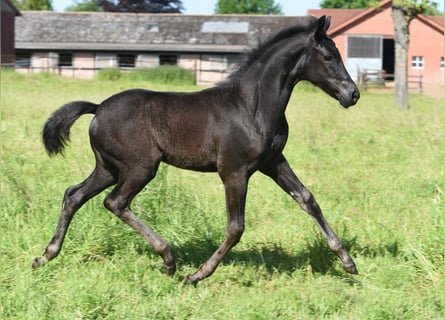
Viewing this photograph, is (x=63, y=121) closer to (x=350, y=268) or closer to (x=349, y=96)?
(x=349, y=96)

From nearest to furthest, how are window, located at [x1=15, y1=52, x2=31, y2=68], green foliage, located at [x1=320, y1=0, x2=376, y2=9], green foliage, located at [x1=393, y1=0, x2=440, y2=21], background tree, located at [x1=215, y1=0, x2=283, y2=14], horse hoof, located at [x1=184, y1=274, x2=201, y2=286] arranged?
horse hoof, located at [x1=184, y1=274, x2=201, y2=286] < green foliage, located at [x1=393, y1=0, x2=440, y2=21] < window, located at [x1=15, y1=52, x2=31, y2=68] < green foliage, located at [x1=320, y1=0, x2=376, y2=9] < background tree, located at [x1=215, y1=0, x2=283, y2=14]

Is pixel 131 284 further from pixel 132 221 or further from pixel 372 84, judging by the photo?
pixel 372 84

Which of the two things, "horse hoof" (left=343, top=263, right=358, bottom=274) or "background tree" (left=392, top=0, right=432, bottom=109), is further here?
"background tree" (left=392, top=0, right=432, bottom=109)

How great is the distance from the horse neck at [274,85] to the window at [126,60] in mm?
42489

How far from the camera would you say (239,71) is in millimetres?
5340

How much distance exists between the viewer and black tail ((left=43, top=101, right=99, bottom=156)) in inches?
212

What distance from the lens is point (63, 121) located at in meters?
5.42

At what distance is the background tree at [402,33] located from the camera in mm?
21047

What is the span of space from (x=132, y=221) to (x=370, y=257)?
6.64 feet

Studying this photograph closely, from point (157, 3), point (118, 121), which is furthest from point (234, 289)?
point (157, 3)

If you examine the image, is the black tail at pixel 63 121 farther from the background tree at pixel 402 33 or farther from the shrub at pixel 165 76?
the shrub at pixel 165 76

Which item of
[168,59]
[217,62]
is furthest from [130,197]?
[168,59]

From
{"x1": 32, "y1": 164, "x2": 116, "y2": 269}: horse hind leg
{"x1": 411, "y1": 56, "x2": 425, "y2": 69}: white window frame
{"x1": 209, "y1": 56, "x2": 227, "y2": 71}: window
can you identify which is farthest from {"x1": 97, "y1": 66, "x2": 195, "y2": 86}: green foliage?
{"x1": 32, "y1": 164, "x2": 116, "y2": 269}: horse hind leg

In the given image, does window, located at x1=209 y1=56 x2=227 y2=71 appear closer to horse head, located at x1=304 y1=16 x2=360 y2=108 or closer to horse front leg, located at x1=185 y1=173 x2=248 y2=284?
horse head, located at x1=304 y1=16 x2=360 y2=108
